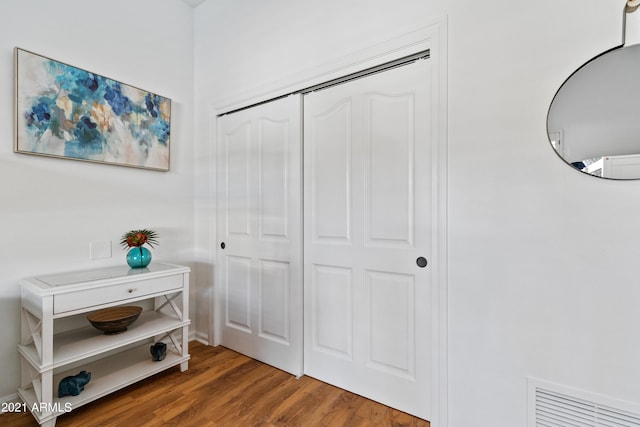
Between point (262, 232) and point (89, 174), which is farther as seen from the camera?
point (262, 232)

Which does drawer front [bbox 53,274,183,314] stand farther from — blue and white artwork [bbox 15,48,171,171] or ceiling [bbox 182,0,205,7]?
ceiling [bbox 182,0,205,7]

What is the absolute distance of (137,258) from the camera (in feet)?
6.61

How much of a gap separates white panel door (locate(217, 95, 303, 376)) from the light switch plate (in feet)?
2.54

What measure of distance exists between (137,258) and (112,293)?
0.33 metres

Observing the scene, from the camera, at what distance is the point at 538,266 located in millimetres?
1286

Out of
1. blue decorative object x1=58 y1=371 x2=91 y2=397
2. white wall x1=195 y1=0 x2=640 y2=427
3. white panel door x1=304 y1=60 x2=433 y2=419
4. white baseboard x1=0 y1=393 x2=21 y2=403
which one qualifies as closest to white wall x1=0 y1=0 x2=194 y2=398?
white baseboard x1=0 y1=393 x2=21 y2=403

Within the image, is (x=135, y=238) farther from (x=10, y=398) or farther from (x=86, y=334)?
(x=10, y=398)

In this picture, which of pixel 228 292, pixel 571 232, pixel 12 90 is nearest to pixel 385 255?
pixel 571 232

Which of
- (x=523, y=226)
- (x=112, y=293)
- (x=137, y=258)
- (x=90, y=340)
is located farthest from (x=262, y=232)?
(x=523, y=226)

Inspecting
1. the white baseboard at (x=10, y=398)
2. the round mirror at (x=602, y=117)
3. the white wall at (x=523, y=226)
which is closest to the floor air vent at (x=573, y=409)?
the white wall at (x=523, y=226)

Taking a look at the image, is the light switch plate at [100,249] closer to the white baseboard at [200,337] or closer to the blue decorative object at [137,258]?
the blue decorative object at [137,258]

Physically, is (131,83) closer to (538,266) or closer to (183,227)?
(183,227)

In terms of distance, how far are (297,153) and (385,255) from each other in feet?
2.95

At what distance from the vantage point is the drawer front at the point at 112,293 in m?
1.56
